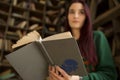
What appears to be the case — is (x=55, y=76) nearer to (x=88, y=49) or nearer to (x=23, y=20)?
(x=88, y=49)

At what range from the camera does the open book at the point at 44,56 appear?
1145 millimetres

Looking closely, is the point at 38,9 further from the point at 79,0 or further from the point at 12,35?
the point at 79,0

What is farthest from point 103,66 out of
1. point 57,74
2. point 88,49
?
point 57,74

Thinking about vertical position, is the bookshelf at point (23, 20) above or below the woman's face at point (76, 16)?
below

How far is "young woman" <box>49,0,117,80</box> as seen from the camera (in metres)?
1.24

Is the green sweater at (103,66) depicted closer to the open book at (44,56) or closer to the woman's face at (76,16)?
the open book at (44,56)

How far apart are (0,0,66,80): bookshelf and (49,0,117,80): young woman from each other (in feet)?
8.01

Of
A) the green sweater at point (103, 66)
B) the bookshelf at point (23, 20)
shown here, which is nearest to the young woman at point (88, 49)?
the green sweater at point (103, 66)

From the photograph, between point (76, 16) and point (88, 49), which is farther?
point (76, 16)

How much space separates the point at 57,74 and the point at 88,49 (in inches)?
9.4

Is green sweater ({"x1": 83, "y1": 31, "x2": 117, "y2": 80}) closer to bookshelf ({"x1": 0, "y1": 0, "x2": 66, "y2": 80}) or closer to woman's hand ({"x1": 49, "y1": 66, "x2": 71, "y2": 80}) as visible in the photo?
woman's hand ({"x1": 49, "y1": 66, "x2": 71, "y2": 80})

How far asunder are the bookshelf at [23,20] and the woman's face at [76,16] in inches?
95.4

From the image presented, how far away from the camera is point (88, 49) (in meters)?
1.32

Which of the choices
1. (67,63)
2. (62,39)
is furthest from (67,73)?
(62,39)
